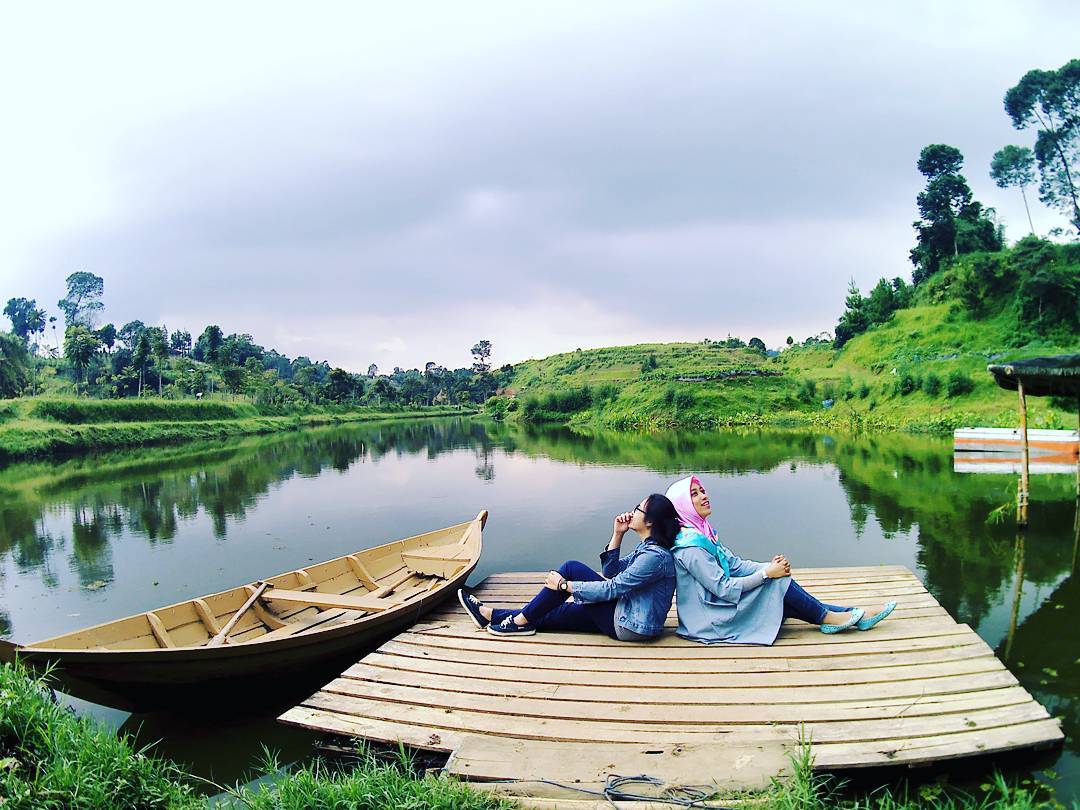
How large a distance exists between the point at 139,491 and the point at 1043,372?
2275cm

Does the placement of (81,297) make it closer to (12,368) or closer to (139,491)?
(12,368)

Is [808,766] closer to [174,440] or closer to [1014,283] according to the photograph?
[1014,283]

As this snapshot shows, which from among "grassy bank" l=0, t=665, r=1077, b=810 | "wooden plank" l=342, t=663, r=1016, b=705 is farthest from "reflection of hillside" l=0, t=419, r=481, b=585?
"wooden plank" l=342, t=663, r=1016, b=705

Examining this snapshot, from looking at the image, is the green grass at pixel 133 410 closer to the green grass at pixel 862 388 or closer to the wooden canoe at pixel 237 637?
the green grass at pixel 862 388

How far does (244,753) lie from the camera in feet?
16.7

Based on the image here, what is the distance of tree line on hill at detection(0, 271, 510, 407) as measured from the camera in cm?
4957

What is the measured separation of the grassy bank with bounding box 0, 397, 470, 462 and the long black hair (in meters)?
36.9

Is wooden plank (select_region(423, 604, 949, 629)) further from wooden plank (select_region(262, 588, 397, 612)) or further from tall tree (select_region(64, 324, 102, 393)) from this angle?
tall tree (select_region(64, 324, 102, 393))

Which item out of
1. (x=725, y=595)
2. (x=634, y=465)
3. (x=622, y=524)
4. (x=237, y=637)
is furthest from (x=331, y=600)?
(x=634, y=465)

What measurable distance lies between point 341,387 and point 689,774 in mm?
76275

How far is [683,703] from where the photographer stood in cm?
422

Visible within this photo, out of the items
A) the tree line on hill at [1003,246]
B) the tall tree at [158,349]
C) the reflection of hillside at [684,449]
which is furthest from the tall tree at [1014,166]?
the tall tree at [158,349]

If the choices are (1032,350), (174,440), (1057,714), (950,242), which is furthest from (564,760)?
(950,242)

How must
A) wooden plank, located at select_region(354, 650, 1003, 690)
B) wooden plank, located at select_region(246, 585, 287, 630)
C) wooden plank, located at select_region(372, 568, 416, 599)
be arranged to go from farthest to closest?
wooden plank, located at select_region(372, 568, 416, 599)
wooden plank, located at select_region(246, 585, 287, 630)
wooden plank, located at select_region(354, 650, 1003, 690)
